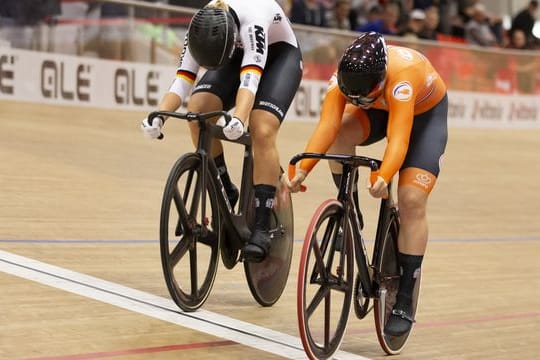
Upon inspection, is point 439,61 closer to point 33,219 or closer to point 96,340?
point 33,219

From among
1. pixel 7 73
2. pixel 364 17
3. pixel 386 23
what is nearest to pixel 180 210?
pixel 7 73

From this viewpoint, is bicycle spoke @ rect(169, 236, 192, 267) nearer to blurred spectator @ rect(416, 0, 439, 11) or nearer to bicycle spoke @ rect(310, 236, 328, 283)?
bicycle spoke @ rect(310, 236, 328, 283)

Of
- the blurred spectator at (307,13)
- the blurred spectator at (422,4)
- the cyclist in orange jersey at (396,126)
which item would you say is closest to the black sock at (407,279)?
the cyclist in orange jersey at (396,126)

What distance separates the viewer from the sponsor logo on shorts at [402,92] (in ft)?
13.3

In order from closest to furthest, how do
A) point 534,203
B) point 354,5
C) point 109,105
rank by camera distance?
point 534,203 → point 109,105 → point 354,5

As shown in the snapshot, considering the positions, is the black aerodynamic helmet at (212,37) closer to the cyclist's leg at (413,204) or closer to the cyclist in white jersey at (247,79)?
the cyclist in white jersey at (247,79)

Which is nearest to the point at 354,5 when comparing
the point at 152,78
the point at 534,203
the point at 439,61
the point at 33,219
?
the point at 439,61

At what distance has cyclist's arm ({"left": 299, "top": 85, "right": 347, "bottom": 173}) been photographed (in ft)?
13.3

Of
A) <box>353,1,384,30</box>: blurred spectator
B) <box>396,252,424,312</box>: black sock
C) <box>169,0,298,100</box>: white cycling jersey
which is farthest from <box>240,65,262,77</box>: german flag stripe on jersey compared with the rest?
<box>353,1,384,30</box>: blurred spectator

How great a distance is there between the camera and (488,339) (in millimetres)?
4707

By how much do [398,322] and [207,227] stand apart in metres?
0.89

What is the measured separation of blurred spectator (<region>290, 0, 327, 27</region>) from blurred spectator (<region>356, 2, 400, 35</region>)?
25.9 inches

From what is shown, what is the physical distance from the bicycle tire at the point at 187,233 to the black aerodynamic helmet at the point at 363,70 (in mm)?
708

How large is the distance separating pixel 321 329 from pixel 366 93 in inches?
35.8
